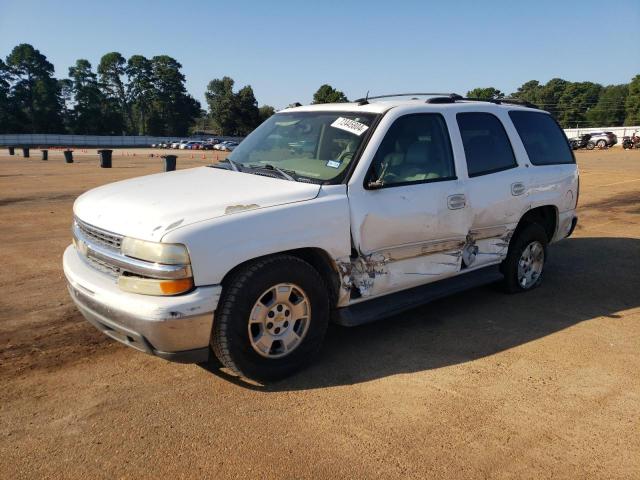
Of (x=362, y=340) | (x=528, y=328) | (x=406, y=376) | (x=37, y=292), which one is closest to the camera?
(x=406, y=376)

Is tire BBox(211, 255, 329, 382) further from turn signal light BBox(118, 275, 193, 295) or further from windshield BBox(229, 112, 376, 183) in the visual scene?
windshield BBox(229, 112, 376, 183)

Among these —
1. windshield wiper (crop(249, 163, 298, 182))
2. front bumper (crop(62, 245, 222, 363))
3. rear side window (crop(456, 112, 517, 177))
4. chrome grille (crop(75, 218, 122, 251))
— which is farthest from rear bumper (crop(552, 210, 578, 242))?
chrome grille (crop(75, 218, 122, 251))

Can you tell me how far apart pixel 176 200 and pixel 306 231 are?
87 cm

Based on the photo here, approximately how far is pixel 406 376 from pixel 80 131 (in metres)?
102

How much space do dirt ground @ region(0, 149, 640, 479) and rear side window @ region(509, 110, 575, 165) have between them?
1560 millimetres

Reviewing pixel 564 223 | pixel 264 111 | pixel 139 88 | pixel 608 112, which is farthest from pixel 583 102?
pixel 564 223

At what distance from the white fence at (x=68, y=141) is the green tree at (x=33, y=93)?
12.8m

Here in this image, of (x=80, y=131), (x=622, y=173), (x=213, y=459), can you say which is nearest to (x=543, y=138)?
(x=213, y=459)

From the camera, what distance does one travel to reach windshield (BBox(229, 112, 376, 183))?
3.85 metres

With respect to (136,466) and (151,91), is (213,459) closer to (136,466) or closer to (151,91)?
(136,466)

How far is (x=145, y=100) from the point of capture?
115125mm

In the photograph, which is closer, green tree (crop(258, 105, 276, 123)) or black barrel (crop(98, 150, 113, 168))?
black barrel (crop(98, 150, 113, 168))

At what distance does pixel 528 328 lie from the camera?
4.51m

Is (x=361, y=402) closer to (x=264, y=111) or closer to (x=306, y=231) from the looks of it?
(x=306, y=231)
